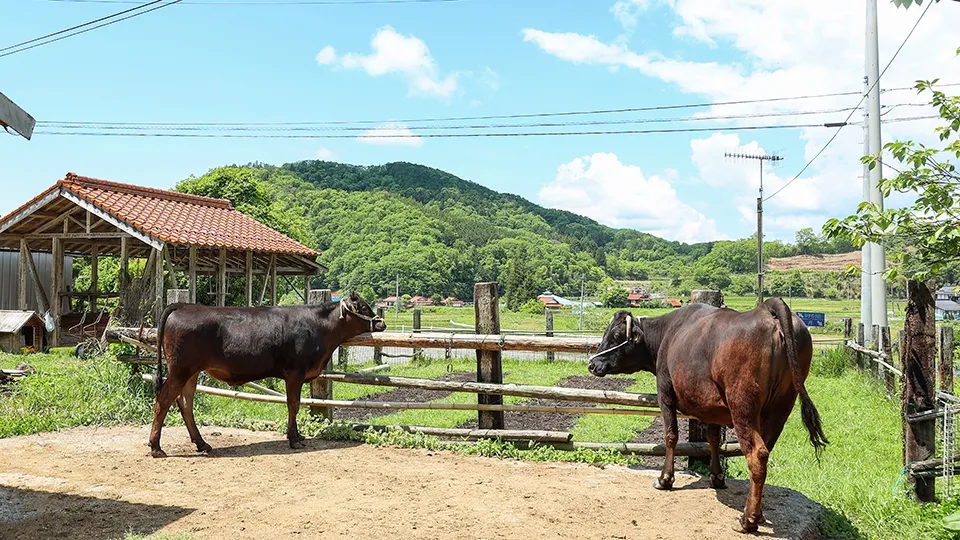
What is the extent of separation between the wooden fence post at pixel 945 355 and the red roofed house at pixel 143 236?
37.0ft

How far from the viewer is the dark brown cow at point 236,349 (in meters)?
7.24

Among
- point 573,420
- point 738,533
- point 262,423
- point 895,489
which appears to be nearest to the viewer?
point 738,533

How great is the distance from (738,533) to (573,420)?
21.0ft

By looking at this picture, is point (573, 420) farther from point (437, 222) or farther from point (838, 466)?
point (437, 222)

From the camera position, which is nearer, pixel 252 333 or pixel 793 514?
pixel 793 514

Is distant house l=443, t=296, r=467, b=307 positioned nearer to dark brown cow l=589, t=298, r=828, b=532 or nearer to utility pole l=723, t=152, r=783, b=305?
utility pole l=723, t=152, r=783, b=305

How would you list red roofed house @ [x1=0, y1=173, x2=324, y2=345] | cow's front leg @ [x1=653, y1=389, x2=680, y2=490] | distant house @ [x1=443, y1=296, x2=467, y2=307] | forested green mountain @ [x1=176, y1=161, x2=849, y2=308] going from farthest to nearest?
distant house @ [x1=443, y1=296, x2=467, y2=307]
forested green mountain @ [x1=176, y1=161, x2=849, y2=308]
red roofed house @ [x1=0, y1=173, x2=324, y2=345]
cow's front leg @ [x1=653, y1=389, x2=680, y2=490]

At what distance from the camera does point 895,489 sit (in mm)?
5633

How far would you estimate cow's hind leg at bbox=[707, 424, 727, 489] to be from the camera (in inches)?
234

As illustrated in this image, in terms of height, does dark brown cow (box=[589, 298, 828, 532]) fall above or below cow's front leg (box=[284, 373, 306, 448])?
above

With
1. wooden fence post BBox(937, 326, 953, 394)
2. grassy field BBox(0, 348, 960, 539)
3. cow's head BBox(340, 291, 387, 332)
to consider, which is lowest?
grassy field BBox(0, 348, 960, 539)

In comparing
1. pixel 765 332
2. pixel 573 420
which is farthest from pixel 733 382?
pixel 573 420

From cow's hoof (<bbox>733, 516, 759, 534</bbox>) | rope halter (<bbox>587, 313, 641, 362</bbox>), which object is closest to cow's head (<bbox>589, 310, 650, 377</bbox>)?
rope halter (<bbox>587, 313, 641, 362</bbox>)

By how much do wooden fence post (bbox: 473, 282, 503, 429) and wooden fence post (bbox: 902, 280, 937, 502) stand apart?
3617mm
